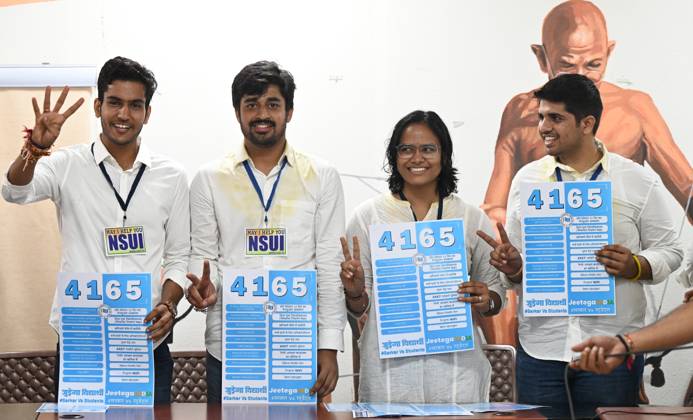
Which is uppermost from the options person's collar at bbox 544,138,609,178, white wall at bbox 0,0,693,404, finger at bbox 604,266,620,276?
white wall at bbox 0,0,693,404

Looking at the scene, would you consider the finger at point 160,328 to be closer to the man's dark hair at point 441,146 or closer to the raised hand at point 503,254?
the man's dark hair at point 441,146

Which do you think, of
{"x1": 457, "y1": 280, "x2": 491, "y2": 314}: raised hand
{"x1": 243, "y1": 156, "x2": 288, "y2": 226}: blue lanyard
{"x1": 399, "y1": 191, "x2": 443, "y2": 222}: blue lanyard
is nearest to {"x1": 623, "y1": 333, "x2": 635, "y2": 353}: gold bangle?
{"x1": 457, "y1": 280, "x2": 491, "y2": 314}: raised hand

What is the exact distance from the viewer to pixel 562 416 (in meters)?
2.54

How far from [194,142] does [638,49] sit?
2321mm

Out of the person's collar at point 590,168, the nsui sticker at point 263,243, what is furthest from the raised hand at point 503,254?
the nsui sticker at point 263,243

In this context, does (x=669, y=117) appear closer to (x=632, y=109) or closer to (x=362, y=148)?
(x=632, y=109)

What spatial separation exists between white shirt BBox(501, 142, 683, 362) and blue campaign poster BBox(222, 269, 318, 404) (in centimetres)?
83

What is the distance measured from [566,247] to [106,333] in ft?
5.32

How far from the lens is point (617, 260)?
9.48ft

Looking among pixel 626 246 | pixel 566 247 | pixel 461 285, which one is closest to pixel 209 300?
pixel 461 285

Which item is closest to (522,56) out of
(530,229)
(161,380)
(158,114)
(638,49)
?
(638,49)

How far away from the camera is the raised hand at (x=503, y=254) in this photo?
2920 millimetres

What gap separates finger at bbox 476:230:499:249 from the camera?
2.90m

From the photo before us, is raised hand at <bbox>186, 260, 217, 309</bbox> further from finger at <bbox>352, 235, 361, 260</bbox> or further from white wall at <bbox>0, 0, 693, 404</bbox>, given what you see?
white wall at <bbox>0, 0, 693, 404</bbox>
